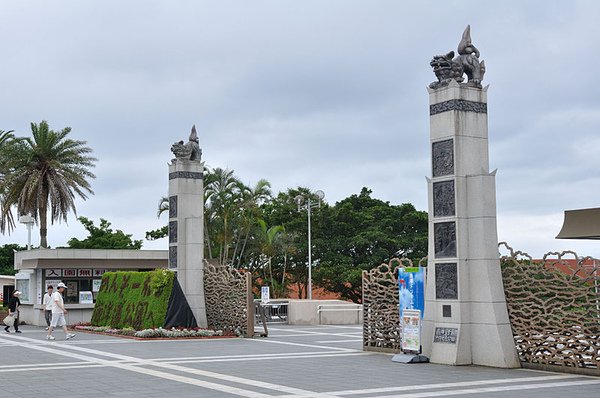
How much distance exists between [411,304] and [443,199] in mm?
2523

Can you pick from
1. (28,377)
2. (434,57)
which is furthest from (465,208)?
(28,377)

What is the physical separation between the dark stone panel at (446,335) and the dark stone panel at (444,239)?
5.19 feet

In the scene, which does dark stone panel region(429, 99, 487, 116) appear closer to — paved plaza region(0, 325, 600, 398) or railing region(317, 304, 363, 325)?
paved plaza region(0, 325, 600, 398)

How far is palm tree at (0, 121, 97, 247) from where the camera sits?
4044 cm

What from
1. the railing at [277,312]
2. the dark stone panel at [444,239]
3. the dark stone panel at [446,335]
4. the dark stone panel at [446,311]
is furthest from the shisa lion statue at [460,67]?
the railing at [277,312]

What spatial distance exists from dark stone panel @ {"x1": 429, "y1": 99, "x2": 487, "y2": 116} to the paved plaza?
5.55 meters

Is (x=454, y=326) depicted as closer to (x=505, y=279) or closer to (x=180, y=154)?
(x=505, y=279)

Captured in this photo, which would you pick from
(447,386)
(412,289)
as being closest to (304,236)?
(412,289)

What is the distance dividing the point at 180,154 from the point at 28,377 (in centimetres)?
1355

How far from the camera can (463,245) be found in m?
16.9

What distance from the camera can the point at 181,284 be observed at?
2675 cm

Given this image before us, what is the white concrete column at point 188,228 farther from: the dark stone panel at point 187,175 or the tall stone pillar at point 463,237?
the tall stone pillar at point 463,237

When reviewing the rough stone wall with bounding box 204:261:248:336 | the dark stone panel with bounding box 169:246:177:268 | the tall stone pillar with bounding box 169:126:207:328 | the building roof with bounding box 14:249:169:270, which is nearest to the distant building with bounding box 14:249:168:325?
the building roof with bounding box 14:249:169:270

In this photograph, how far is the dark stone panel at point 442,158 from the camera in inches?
680
